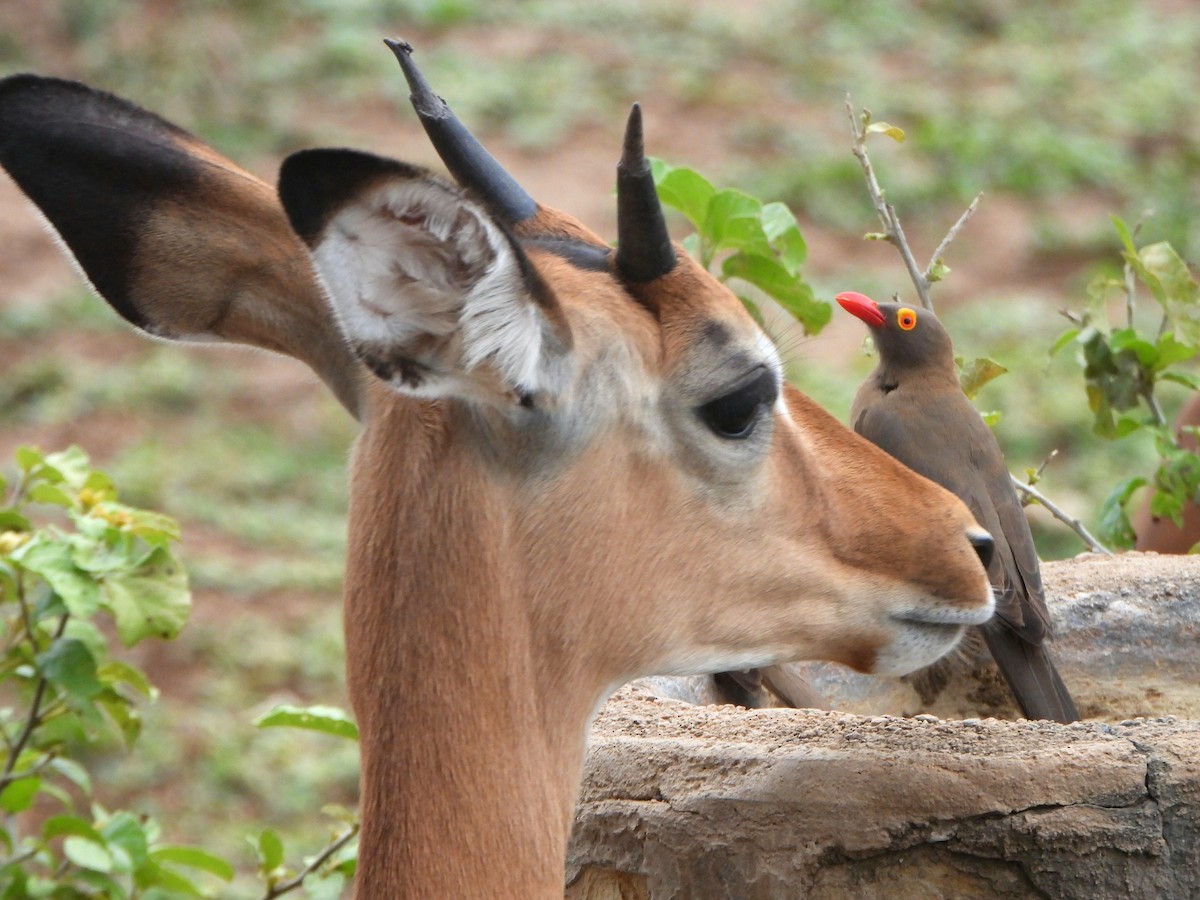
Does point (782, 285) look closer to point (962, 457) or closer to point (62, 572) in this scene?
point (962, 457)

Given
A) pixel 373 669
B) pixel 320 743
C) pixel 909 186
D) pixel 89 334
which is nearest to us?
pixel 373 669

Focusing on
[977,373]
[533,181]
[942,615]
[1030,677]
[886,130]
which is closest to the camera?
[942,615]

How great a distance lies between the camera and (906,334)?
324 centimetres

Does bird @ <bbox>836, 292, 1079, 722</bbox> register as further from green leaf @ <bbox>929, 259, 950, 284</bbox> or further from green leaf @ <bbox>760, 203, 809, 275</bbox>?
green leaf @ <bbox>760, 203, 809, 275</bbox>

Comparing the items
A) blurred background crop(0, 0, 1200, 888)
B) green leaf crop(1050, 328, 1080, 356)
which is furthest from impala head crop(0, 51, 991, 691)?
blurred background crop(0, 0, 1200, 888)

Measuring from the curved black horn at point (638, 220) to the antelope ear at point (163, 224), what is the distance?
17.1 inches

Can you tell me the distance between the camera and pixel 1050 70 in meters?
11.7

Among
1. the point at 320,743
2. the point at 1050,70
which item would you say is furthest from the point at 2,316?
the point at 1050,70

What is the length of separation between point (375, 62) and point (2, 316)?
12.3ft

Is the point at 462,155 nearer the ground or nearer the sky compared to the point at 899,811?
nearer the sky

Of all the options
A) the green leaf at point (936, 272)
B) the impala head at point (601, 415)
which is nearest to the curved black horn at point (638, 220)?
the impala head at point (601, 415)

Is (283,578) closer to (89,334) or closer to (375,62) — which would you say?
(89,334)

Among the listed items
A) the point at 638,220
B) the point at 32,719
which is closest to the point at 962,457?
the point at 638,220

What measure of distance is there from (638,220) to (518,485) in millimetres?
400
